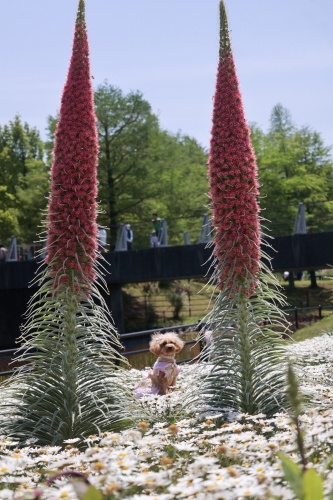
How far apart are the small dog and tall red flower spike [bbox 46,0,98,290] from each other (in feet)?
6.64

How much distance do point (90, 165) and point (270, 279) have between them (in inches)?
88.3

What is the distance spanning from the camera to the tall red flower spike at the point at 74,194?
7.81 meters

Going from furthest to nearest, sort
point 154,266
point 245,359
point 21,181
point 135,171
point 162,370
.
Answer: point 21,181
point 135,171
point 154,266
point 162,370
point 245,359

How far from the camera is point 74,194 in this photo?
7.82 m

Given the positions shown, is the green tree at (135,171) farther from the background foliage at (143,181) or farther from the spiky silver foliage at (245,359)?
the spiky silver foliage at (245,359)

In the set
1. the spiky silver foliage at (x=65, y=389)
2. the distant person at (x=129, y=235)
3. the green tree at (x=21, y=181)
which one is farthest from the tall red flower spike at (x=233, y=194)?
the green tree at (x=21, y=181)

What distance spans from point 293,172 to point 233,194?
→ 3681cm

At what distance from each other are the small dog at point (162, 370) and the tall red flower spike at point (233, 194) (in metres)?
1.90

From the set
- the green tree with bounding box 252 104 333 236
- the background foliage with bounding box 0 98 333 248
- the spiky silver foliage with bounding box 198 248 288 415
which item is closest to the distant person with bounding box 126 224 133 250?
the background foliage with bounding box 0 98 333 248

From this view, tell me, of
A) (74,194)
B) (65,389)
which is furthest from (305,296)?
(65,389)

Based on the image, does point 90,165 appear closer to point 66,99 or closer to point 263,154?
point 66,99

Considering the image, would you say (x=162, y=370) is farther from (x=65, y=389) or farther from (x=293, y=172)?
(x=293, y=172)

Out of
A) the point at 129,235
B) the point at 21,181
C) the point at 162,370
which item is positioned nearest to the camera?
the point at 162,370

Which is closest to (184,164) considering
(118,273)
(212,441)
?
(118,273)
